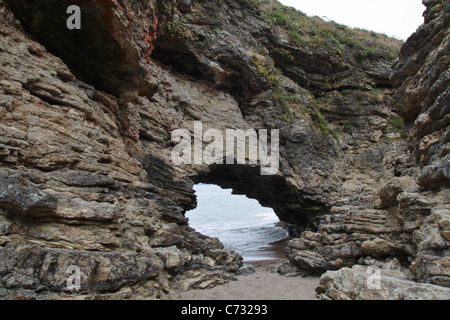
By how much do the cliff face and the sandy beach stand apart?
1.57 feet

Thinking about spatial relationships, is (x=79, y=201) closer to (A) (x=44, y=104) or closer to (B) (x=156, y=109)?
(A) (x=44, y=104)

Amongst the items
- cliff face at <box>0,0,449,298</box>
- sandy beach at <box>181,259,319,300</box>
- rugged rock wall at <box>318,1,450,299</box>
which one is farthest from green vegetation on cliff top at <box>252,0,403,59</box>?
sandy beach at <box>181,259,319,300</box>

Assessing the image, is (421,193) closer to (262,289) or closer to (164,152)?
(262,289)

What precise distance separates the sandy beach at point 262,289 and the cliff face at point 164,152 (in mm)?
478

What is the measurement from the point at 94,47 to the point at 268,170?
1076 centimetres

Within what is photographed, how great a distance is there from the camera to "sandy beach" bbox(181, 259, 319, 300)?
23.9ft

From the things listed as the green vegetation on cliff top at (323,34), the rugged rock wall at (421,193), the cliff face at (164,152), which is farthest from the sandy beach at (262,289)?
the green vegetation on cliff top at (323,34)

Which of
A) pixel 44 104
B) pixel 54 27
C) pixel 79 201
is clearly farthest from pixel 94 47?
pixel 79 201

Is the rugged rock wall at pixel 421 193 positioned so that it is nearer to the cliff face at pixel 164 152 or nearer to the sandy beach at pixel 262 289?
the cliff face at pixel 164 152

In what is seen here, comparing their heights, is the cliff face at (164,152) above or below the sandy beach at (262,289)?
above

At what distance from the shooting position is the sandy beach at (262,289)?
7.30m

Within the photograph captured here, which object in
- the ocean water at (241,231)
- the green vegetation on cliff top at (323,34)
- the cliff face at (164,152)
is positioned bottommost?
the ocean water at (241,231)

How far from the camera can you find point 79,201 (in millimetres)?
5922

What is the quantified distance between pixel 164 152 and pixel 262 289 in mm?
7133
